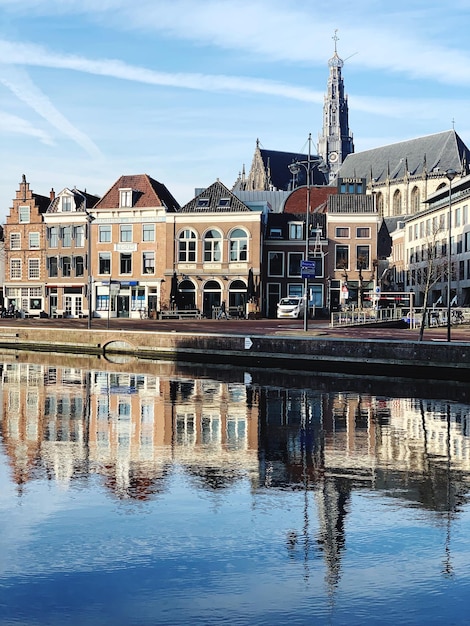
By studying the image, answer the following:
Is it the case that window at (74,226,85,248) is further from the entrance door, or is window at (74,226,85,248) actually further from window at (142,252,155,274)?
the entrance door

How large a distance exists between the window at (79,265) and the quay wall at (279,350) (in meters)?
25.6

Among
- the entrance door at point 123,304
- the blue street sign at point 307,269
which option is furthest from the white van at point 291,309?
the blue street sign at point 307,269

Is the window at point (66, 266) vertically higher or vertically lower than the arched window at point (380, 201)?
lower

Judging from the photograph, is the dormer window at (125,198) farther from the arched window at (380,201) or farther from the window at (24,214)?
the arched window at (380,201)

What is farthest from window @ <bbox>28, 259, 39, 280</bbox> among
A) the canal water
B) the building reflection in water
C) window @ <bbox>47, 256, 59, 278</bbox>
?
the canal water

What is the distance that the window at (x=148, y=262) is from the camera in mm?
71625

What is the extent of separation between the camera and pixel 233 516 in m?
10.8

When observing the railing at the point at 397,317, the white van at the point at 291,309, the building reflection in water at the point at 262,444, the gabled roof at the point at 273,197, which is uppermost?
the gabled roof at the point at 273,197

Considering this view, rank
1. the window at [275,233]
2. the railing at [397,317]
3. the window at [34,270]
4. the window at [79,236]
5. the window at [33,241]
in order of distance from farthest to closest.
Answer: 1. the window at [33,241]
2. the window at [34,270]
3. the window at [79,236]
4. the window at [275,233]
5. the railing at [397,317]

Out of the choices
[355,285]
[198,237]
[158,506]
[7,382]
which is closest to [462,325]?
[355,285]

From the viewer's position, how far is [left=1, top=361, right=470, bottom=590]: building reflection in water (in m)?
12.1

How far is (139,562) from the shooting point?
29.3 ft

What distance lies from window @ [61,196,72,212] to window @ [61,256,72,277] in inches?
183

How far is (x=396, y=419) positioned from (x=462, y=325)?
33.3 metres
